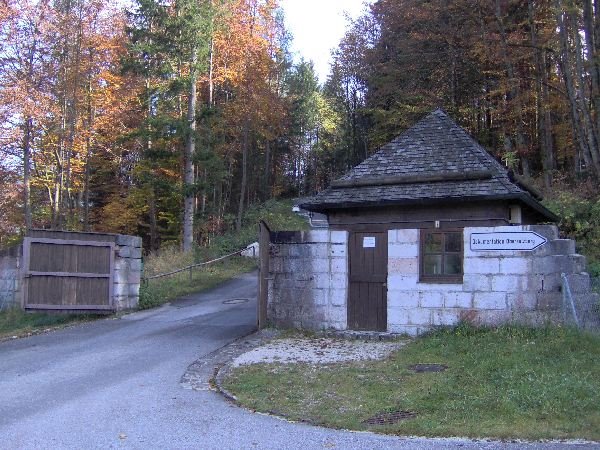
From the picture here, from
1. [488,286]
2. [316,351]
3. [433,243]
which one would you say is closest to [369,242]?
[433,243]

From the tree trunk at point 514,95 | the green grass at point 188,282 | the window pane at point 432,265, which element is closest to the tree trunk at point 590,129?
the tree trunk at point 514,95

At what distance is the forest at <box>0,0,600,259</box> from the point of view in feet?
74.6

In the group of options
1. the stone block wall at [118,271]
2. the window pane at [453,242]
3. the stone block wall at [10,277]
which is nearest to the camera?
the window pane at [453,242]

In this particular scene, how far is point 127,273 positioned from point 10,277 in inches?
150

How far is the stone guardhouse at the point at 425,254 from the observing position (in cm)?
1033

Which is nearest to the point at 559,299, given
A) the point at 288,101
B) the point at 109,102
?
the point at 109,102

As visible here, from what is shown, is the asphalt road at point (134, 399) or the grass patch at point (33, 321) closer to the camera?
the asphalt road at point (134, 399)

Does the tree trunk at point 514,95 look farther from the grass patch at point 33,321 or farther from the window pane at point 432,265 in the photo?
the grass patch at point 33,321

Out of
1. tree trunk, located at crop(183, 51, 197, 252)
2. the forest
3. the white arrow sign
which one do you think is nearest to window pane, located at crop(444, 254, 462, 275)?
the white arrow sign

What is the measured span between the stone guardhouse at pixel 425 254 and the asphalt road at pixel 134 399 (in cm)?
213

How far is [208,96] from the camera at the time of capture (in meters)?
31.3

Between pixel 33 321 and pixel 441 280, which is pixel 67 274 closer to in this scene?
pixel 33 321

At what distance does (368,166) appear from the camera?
1302 centimetres

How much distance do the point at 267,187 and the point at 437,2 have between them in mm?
18711
